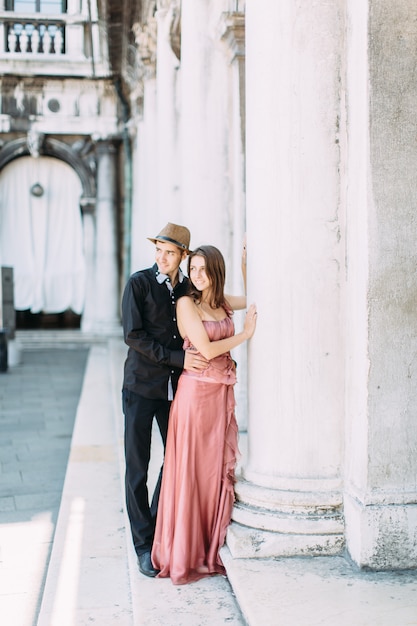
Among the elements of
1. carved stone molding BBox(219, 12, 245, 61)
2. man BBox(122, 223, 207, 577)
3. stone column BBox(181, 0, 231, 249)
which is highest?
carved stone molding BBox(219, 12, 245, 61)

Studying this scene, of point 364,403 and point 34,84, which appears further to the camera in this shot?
point 34,84

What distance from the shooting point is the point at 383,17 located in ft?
11.4

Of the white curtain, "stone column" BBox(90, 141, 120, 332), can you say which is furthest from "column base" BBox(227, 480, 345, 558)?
the white curtain

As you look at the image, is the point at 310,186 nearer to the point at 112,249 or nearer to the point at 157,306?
the point at 157,306

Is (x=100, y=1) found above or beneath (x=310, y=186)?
above

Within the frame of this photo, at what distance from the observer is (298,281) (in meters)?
3.70

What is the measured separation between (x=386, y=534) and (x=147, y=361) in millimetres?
1436

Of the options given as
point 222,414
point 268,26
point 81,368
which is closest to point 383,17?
point 268,26

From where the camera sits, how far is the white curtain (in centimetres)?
1775

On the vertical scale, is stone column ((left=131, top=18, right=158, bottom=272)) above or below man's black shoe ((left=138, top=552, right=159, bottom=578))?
above

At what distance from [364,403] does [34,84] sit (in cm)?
1518

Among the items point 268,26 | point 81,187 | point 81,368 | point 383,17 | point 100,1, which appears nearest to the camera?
point 383,17

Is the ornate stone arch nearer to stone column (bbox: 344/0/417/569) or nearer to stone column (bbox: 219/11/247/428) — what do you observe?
stone column (bbox: 219/11/247/428)

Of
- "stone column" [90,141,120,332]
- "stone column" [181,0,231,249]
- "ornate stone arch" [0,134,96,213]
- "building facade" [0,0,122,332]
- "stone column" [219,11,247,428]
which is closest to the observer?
"stone column" [219,11,247,428]
